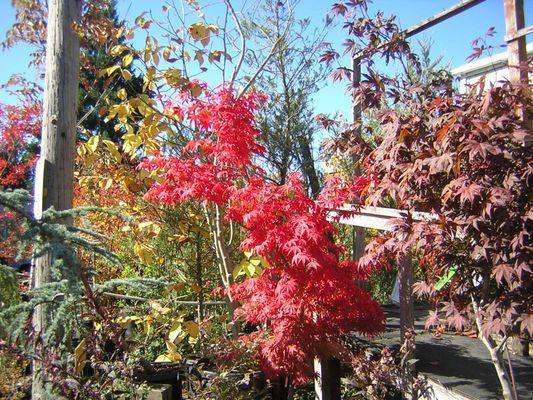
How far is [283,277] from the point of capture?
366 centimetres

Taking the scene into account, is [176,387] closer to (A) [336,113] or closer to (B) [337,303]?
(B) [337,303]

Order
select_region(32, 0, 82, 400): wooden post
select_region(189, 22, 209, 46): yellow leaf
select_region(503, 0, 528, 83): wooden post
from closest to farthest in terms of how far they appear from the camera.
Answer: select_region(503, 0, 528, 83): wooden post, select_region(32, 0, 82, 400): wooden post, select_region(189, 22, 209, 46): yellow leaf

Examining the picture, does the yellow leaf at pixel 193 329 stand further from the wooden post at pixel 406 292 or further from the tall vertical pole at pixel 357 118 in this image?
the tall vertical pole at pixel 357 118

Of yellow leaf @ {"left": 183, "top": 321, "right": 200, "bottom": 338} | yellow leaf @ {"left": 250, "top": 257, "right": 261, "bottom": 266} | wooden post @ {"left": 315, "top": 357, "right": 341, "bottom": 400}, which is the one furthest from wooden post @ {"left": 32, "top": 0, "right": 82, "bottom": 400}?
wooden post @ {"left": 315, "top": 357, "right": 341, "bottom": 400}

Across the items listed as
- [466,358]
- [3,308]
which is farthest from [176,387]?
[466,358]

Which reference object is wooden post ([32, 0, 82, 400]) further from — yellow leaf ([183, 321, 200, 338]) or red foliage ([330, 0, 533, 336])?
red foliage ([330, 0, 533, 336])

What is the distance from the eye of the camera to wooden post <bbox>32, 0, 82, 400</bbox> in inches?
138

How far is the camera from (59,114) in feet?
11.8

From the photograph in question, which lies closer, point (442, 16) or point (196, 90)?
point (442, 16)

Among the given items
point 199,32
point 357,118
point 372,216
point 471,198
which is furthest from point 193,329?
point 199,32

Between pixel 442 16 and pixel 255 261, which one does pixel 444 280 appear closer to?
pixel 255 261

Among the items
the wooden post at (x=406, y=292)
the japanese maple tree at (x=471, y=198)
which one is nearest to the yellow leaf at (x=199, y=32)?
the japanese maple tree at (x=471, y=198)

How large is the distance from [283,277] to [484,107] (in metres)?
1.90

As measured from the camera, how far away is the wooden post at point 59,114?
138 inches
